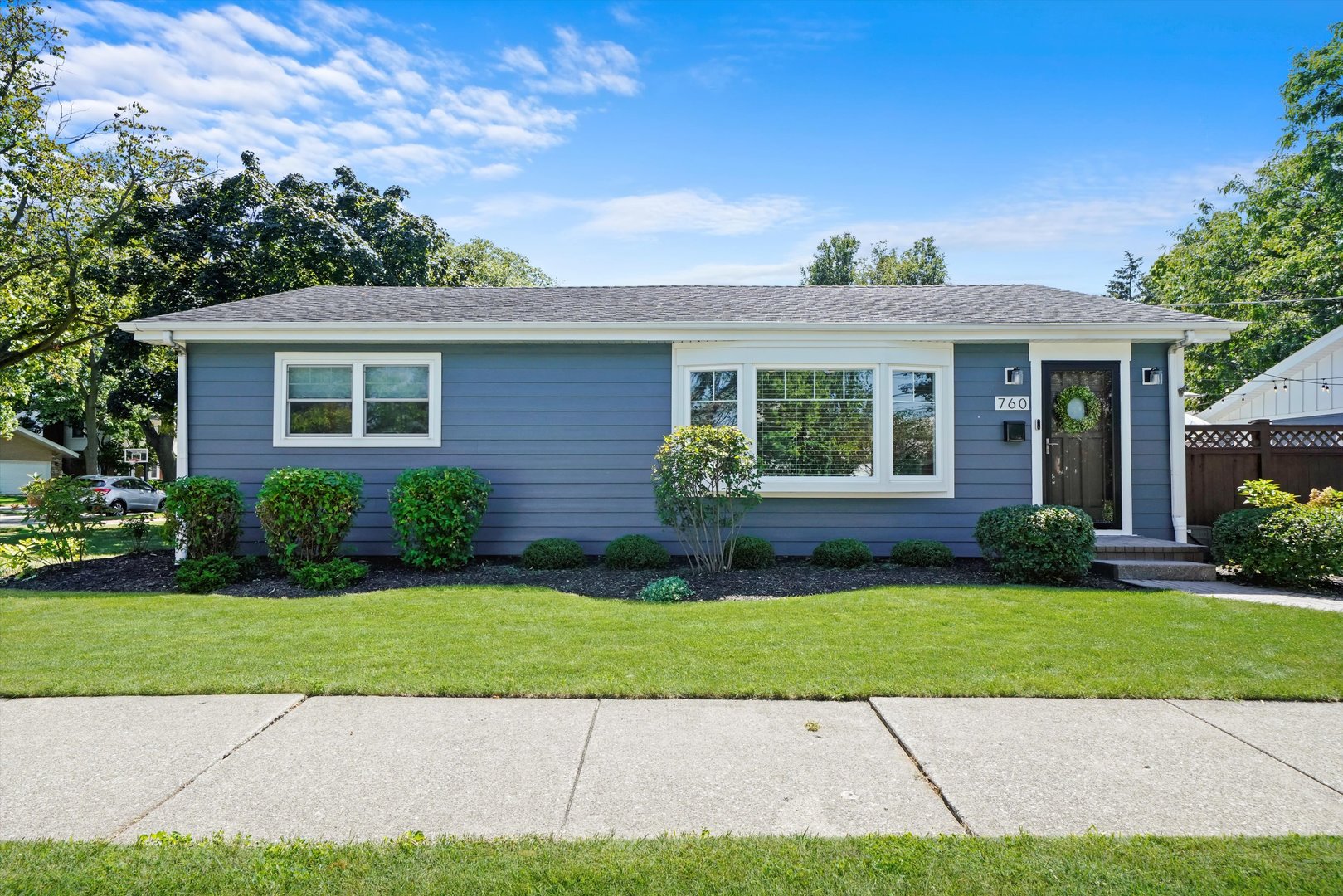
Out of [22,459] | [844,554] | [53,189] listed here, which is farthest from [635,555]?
[22,459]

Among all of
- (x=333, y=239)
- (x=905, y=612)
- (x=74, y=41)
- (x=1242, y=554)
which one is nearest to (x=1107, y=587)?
(x=1242, y=554)

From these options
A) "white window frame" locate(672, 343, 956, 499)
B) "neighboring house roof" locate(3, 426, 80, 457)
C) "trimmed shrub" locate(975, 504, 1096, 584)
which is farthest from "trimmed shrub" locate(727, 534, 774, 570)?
"neighboring house roof" locate(3, 426, 80, 457)

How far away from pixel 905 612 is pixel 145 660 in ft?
17.5

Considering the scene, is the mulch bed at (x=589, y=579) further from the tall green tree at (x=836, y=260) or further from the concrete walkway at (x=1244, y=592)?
the tall green tree at (x=836, y=260)

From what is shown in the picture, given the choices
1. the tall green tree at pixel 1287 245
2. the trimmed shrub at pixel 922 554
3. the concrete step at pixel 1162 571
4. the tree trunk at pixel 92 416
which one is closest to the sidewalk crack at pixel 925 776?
the trimmed shrub at pixel 922 554

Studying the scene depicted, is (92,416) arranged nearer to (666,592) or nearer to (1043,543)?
(666,592)

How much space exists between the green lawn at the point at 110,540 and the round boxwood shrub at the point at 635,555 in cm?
490

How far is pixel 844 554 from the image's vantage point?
26.9 feet

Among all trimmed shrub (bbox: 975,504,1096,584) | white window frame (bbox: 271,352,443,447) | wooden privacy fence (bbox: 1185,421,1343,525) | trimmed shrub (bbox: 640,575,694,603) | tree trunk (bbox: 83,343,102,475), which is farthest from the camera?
tree trunk (bbox: 83,343,102,475)

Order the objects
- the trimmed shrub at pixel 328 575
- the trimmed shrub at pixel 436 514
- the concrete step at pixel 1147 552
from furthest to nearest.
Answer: the concrete step at pixel 1147 552
the trimmed shrub at pixel 436 514
the trimmed shrub at pixel 328 575

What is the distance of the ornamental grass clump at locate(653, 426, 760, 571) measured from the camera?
25.0ft

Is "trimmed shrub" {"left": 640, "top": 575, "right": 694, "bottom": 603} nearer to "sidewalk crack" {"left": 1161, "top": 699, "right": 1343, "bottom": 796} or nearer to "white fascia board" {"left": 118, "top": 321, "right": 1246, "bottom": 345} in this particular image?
A: "white fascia board" {"left": 118, "top": 321, "right": 1246, "bottom": 345}

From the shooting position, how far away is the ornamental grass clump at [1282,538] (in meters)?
7.08

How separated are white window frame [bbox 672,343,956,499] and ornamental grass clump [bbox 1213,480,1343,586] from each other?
281cm
